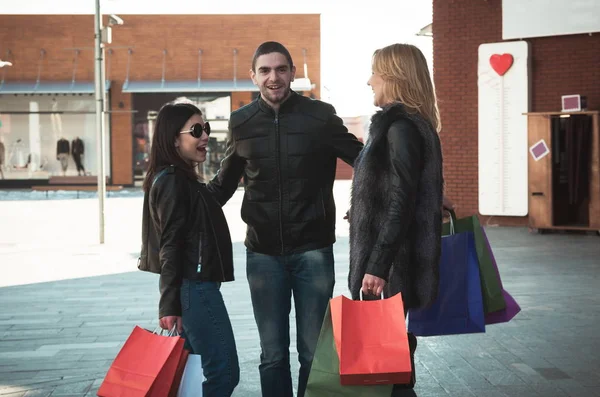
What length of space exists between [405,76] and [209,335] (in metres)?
1.32

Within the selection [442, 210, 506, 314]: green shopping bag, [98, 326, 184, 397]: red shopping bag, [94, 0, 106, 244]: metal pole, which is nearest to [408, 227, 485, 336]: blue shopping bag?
[442, 210, 506, 314]: green shopping bag

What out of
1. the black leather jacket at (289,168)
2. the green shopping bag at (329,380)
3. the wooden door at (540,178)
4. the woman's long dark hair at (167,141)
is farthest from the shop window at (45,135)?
the green shopping bag at (329,380)

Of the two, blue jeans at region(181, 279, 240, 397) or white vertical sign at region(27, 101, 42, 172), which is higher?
white vertical sign at region(27, 101, 42, 172)

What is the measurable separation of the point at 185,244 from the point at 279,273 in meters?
0.65

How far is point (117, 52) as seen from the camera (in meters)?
36.2

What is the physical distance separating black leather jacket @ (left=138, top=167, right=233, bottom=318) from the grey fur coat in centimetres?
57

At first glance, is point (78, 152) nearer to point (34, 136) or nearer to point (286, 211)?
point (34, 136)

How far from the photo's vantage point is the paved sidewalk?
5.54m

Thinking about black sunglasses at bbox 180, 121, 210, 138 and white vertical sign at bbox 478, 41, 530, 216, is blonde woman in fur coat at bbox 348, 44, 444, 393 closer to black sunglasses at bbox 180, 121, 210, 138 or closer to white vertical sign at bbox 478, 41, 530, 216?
black sunglasses at bbox 180, 121, 210, 138

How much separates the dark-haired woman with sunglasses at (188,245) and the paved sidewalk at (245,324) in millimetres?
1651

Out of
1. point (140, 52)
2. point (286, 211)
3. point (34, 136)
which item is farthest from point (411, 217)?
point (34, 136)

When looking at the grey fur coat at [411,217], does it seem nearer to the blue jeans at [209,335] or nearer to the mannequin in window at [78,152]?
the blue jeans at [209,335]

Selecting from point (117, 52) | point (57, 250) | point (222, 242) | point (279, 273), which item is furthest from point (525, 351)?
point (117, 52)

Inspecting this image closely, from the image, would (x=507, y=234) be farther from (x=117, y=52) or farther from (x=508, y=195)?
(x=117, y=52)
